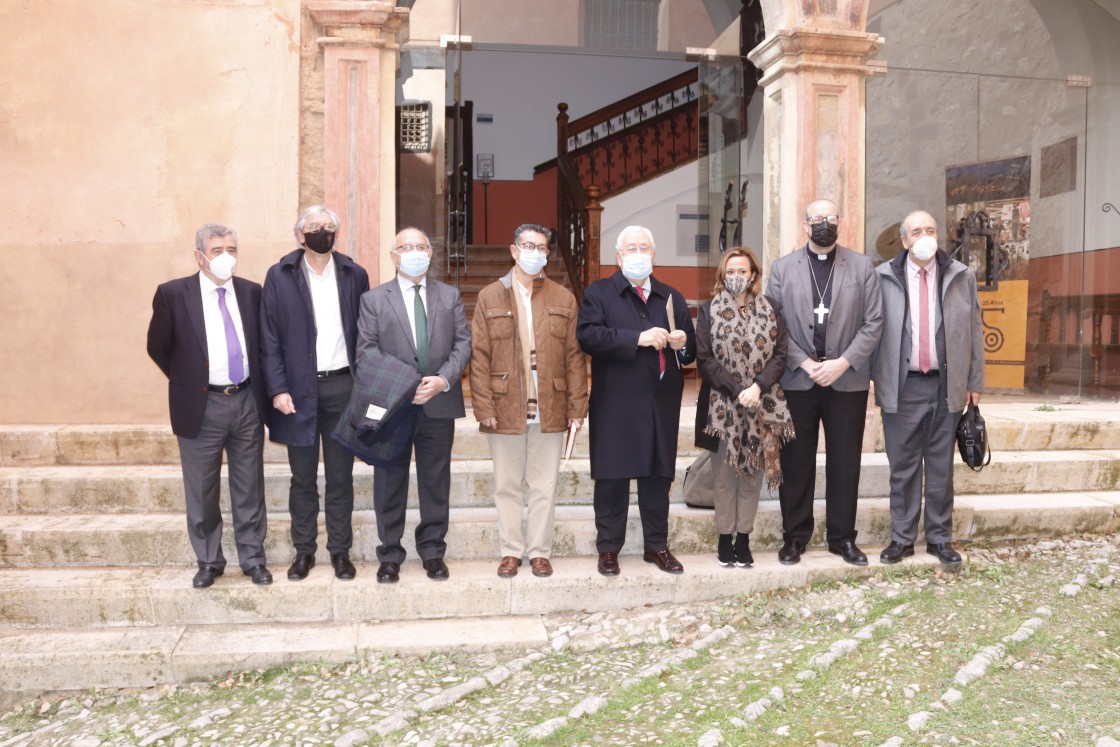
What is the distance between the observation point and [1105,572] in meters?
4.38

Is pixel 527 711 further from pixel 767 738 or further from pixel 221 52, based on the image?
pixel 221 52

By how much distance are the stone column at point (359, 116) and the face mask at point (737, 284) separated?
6.75ft

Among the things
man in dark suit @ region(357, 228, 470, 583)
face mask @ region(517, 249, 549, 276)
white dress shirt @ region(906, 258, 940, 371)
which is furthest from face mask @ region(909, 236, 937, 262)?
man in dark suit @ region(357, 228, 470, 583)

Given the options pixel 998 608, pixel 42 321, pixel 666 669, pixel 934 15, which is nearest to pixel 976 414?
pixel 998 608

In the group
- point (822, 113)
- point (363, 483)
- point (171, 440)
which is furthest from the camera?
point (822, 113)

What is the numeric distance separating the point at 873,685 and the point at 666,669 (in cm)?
73

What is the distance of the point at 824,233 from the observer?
422cm

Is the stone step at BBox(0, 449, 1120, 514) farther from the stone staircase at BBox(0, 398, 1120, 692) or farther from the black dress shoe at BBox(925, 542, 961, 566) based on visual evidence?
the black dress shoe at BBox(925, 542, 961, 566)

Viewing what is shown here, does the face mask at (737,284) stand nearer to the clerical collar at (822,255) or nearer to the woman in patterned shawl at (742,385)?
the woman in patterned shawl at (742,385)

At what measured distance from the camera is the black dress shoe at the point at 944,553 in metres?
4.33

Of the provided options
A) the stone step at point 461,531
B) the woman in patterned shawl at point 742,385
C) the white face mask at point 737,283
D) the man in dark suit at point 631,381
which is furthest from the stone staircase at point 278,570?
the white face mask at point 737,283

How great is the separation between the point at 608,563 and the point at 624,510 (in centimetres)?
25

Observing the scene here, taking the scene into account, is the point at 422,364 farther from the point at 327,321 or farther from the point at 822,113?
the point at 822,113

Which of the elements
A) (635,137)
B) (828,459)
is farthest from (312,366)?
(635,137)
